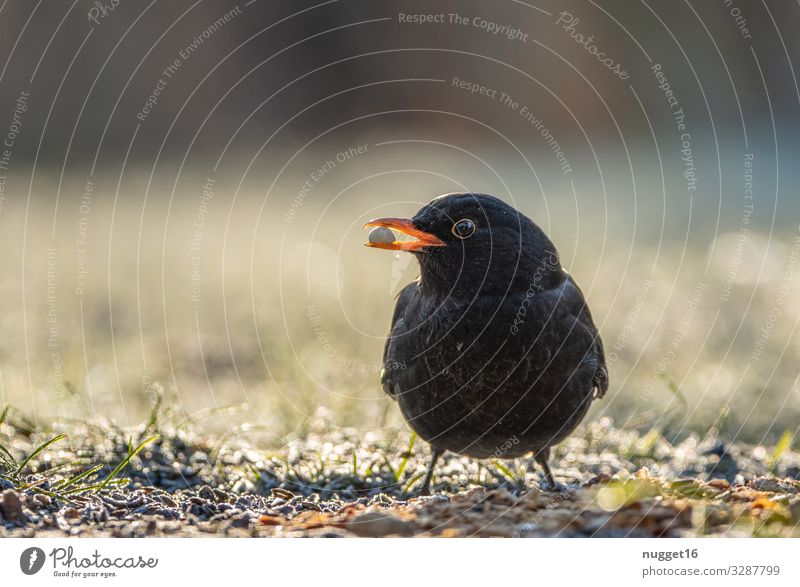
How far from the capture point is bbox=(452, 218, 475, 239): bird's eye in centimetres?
465

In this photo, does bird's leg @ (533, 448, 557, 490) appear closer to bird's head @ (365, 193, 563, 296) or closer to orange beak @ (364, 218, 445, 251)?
bird's head @ (365, 193, 563, 296)

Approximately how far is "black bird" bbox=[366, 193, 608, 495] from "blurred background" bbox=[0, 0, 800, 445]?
4.40 feet

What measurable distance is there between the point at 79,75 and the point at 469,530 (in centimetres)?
1222

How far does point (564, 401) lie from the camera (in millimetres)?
4609

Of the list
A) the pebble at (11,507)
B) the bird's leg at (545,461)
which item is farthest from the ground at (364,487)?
the bird's leg at (545,461)

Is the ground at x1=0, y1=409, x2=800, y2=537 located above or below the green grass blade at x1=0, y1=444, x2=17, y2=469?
below

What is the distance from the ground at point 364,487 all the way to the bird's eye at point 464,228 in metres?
1.28

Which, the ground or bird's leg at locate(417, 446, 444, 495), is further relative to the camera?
bird's leg at locate(417, 446, 444, 495)

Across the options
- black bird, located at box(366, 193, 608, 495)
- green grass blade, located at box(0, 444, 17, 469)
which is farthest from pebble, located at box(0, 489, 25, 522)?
black bird, located at box(366, 193, 608, 495)

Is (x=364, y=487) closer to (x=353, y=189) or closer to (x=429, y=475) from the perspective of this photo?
(x=429, y=475)

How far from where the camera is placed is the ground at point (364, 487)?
3721mm

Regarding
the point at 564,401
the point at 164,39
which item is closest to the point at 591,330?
the point at 564,401

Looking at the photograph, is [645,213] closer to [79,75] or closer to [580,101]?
[580,101]
